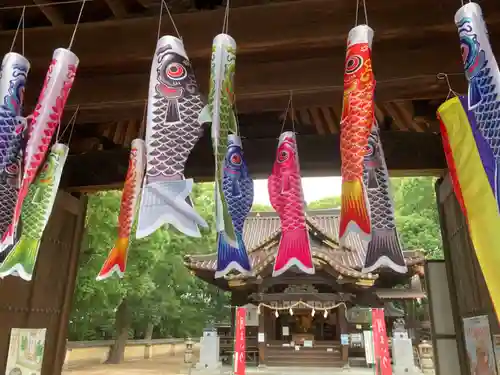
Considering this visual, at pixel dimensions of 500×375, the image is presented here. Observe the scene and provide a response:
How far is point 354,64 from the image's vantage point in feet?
7.20

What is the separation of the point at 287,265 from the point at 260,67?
1.69m

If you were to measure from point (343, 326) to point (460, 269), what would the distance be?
43.0 ft

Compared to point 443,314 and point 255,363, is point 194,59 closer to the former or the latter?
point 443,314

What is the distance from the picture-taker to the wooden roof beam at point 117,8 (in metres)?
2.96

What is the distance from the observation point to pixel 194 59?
3.20m

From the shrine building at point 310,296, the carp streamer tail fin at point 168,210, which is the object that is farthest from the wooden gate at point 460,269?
the shrine building at point 310,296

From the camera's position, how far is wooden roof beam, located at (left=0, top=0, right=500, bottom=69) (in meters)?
2.79

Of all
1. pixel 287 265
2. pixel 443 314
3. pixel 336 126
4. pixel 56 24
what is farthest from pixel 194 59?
pixel 443 314

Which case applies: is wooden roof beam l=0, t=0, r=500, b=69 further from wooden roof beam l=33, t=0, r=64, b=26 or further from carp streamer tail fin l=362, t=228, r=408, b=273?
carp streamer tail fin l=362, t=228, r=408, b=273

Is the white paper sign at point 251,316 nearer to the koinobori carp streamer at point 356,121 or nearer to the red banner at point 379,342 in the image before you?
the red banner at point 379,342

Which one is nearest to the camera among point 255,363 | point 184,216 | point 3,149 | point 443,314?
point 184,216

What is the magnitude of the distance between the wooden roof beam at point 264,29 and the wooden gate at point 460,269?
145 cm

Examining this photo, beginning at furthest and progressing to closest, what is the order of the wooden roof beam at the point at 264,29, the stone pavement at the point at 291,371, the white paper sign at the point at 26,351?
1. the stone pavement at the point at 291,371
2. the white paper sign at the point at 26,351
3. the wooden roof beam at the point at 264,29

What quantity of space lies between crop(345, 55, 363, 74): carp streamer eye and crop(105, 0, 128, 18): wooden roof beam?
1774 millimetres
